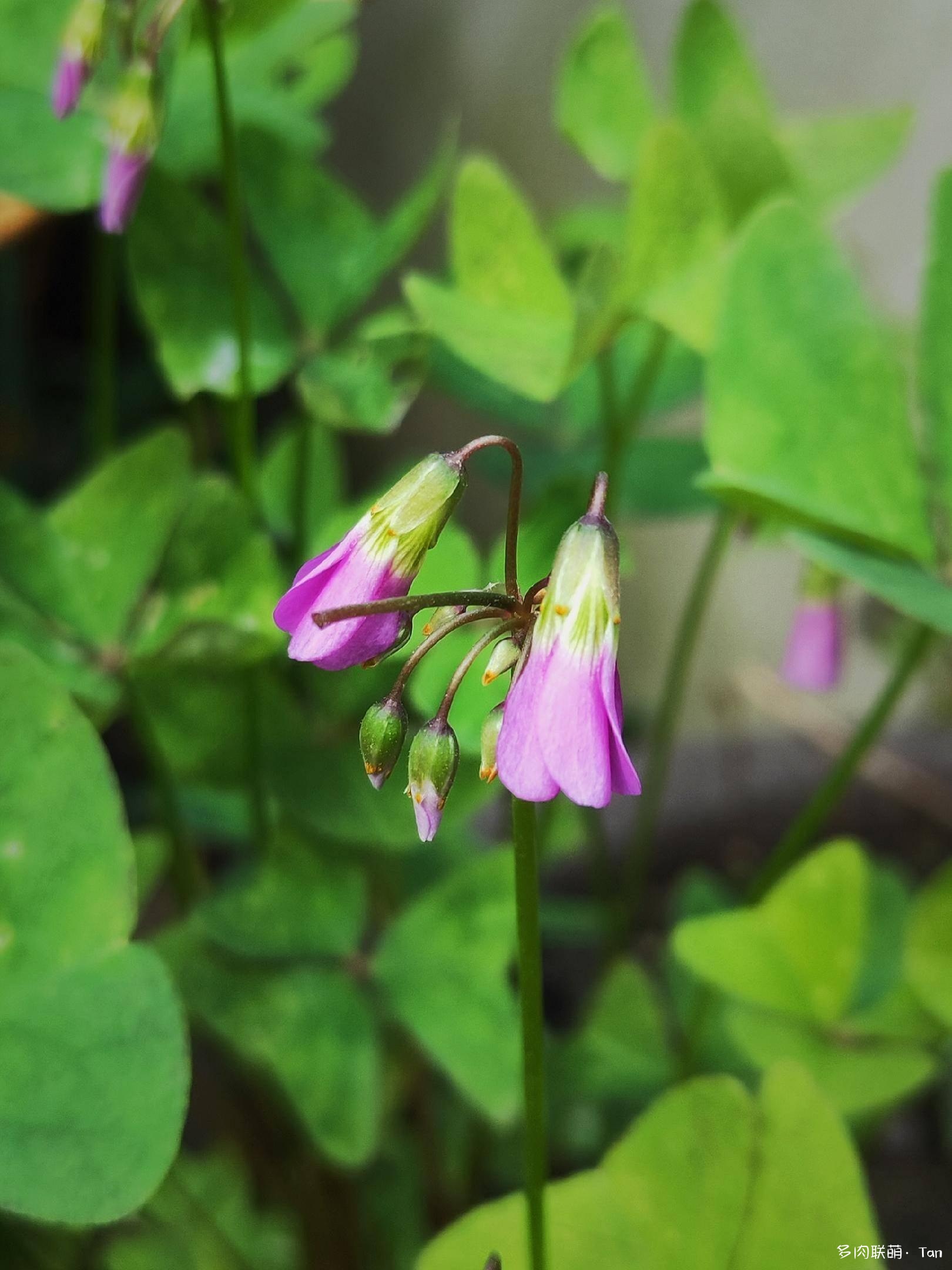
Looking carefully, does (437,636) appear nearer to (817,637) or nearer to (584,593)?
(584,593)

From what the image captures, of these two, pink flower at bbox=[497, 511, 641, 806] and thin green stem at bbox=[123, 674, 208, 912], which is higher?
pink flower at bbox=[497, 511, 641, 806]

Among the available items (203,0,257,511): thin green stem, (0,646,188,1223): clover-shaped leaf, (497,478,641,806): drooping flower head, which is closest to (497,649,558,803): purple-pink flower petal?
(497,478,641,806): drooping flower head

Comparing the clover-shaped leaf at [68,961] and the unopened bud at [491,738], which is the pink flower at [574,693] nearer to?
the unopened bud at [491,738]

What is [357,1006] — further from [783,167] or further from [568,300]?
[783,167]

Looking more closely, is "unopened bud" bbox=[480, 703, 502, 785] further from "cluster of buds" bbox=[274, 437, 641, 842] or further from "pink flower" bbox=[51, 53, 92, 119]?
"pink flower" bbox=[51, 53, 92, 119]

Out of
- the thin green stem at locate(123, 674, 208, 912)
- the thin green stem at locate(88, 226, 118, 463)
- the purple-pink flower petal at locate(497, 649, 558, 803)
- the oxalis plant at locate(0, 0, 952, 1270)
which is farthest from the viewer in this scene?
the thin green stem at locate(88, 226, 118, 463)

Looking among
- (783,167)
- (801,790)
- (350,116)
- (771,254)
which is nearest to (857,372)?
(771,254)

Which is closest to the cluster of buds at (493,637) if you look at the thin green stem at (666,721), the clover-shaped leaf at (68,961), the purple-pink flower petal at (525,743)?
the purple-pink flower petal at (525,743)
